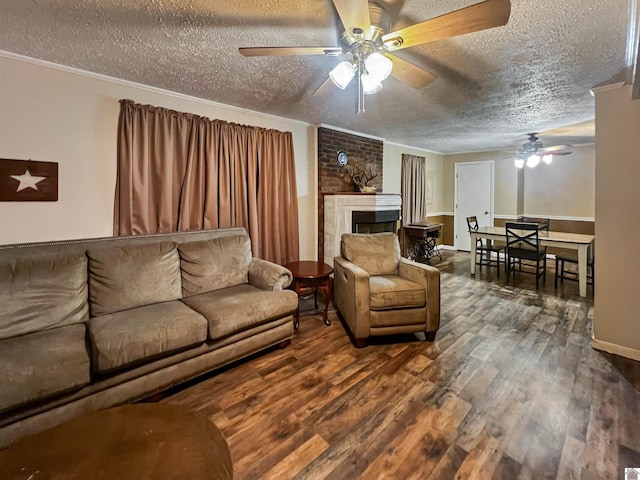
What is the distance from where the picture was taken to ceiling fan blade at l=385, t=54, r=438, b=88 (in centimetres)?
176

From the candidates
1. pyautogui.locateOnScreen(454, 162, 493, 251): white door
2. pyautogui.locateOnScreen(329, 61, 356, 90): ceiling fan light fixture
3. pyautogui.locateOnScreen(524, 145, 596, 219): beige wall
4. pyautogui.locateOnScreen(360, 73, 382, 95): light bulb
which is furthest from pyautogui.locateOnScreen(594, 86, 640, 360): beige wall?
pyautogui.locateOnScreen(454, 162, 493, 251): white door

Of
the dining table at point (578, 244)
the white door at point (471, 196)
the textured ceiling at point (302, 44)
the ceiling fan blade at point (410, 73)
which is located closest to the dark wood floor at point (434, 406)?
the dining table at point (578, 244)

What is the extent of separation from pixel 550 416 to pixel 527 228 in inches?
121

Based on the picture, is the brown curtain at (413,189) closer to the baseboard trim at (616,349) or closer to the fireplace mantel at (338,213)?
the fireplace mantel at (338,213)

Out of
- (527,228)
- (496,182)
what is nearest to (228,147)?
(527,228)

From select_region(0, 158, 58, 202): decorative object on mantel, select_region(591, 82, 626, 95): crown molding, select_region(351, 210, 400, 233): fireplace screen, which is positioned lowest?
select_region(351, 210, 400, 233): fireplace screen

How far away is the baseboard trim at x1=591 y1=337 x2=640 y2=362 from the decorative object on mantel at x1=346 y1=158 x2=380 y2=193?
302cm

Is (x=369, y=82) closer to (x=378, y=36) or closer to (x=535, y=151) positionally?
(x=378, y=36)

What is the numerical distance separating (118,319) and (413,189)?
5.43 metres

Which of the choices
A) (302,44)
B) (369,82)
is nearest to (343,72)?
(369,82)

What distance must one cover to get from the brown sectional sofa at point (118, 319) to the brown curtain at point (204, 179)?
0.93ft

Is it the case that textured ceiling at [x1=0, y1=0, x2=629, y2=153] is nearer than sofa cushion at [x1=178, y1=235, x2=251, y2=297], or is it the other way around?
textured ceiling at [x1=0, y1=0, x2=629, y2=153]

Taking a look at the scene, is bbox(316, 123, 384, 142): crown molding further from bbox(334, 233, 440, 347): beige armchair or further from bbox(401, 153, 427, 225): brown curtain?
bbox(334, 233, 440, 347): beige armchair

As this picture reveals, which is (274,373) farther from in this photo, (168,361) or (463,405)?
(463,405)
